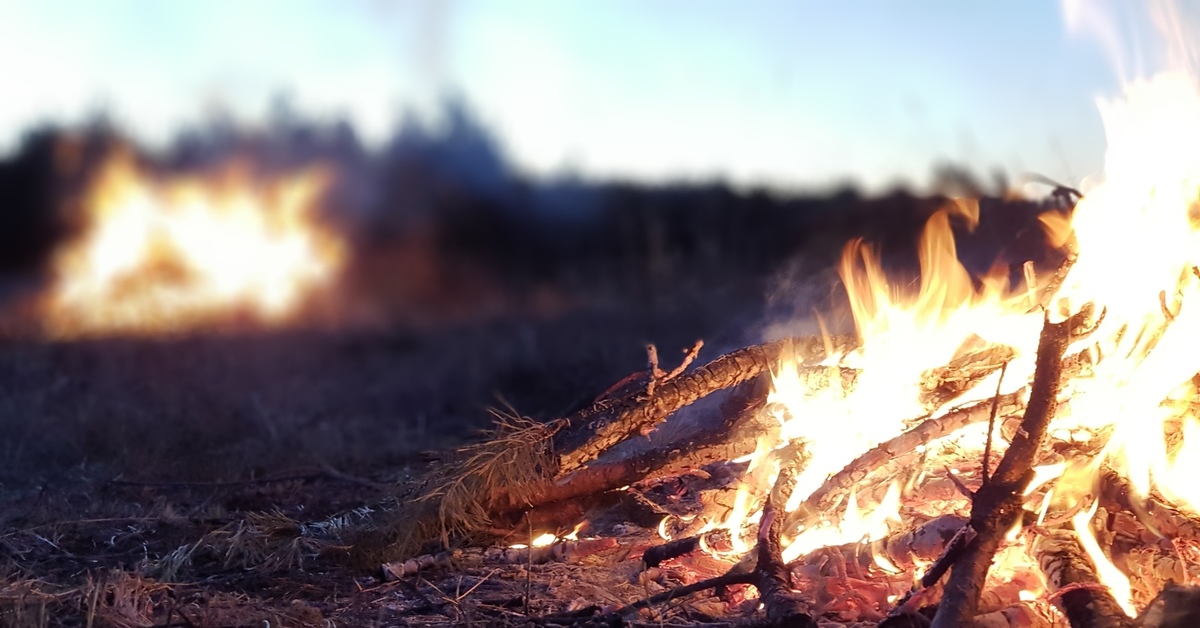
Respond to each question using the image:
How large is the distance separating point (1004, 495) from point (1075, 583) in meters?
0.33

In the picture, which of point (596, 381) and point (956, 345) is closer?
point (956, 345)

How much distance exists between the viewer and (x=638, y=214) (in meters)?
18.3

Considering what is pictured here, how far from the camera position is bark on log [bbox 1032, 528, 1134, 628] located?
A: 2776 mm

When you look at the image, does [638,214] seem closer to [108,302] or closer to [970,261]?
[108,302]

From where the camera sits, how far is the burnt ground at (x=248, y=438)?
10.9ft

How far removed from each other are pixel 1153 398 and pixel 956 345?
66 cm

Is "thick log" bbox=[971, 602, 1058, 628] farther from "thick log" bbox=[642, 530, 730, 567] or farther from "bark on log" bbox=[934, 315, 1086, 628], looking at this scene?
"thick log" bbox=[642, 530, 730, 567]

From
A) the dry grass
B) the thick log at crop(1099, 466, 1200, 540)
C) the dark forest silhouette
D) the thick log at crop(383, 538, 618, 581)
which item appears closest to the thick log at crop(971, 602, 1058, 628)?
the thick log at crop(1099, 466, 1200, 540)

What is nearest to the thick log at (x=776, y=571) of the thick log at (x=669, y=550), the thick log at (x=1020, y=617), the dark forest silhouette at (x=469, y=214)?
the thick log at (x=669, y=550)

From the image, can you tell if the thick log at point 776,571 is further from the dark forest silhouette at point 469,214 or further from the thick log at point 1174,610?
the dark forest silhouette at point 469,214

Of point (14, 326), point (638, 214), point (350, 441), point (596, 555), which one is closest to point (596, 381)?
point (350, 441)

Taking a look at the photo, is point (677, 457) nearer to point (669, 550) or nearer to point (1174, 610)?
point (669, 550)

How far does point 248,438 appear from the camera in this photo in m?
6.29

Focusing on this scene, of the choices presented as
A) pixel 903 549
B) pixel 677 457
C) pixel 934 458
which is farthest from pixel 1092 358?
pixel 677 457
